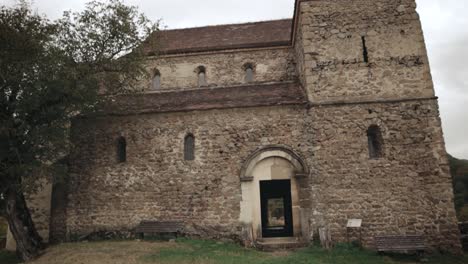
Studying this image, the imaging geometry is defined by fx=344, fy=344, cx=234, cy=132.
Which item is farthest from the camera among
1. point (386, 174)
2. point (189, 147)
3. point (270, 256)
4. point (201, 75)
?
point (201, 75)

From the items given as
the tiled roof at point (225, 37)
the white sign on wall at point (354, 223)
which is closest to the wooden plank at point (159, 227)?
the white sign on wall at point (354, 223)

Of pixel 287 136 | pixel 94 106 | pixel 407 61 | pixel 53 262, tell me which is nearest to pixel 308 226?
pixel 287 136

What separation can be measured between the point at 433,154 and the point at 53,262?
1247 centimetres

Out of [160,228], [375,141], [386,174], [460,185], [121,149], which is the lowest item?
[160,228]

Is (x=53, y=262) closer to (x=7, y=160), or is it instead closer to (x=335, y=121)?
(x=7, y=160)

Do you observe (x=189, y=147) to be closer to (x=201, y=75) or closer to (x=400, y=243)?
(x=201, y=75)

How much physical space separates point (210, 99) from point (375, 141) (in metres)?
6.40

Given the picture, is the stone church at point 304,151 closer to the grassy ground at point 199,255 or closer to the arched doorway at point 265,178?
the arched doorway at point 265,178

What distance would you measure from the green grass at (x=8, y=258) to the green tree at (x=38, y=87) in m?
0.59

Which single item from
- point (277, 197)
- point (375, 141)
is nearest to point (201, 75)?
point (375, 141)

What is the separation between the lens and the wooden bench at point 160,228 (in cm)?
1214

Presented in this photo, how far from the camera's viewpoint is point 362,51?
41.8 feet

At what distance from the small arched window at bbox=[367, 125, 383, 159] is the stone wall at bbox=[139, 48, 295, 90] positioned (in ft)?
15.7

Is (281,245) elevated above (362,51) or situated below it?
below
